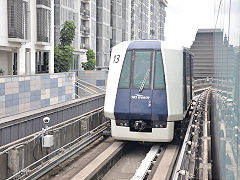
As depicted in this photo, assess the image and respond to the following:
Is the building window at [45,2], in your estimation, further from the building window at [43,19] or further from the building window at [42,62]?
the building window at [42,62]

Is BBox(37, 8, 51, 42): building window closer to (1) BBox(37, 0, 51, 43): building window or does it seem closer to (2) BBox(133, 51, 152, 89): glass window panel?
(1) BBox(37, 0, 51, 43): building window

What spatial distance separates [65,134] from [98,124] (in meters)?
3.44

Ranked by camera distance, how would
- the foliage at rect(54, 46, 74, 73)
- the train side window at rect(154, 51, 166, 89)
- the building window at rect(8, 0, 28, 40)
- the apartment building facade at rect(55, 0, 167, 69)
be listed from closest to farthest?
the train side window at rect(154, 51, 166, 89) < the building window at rect(8, 0, 28, 40) < the foliage at rect(54, 46, 74, 73) < the apartment building facade at rect(55, 0, 167, 69)

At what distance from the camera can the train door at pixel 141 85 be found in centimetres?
1066

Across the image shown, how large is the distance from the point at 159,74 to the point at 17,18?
1425cm

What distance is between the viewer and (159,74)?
36.1 feet

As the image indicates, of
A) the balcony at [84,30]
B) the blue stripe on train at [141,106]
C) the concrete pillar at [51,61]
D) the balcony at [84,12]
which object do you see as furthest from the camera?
the balcony at [84,30]

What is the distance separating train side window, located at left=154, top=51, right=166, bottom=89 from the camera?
10.9 metres

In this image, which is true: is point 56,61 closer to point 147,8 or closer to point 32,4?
point 32,4

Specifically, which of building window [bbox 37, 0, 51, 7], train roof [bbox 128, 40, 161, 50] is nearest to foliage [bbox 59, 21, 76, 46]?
building window [bbox 37, 0, 51, 7]

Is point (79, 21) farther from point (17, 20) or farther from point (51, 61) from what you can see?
point (17, 20)

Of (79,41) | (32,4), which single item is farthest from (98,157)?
(79,41)

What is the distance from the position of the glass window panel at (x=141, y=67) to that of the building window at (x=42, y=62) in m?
18.3

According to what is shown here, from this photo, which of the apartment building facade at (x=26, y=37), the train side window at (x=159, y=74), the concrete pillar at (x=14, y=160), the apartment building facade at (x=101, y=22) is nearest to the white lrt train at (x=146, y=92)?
the train side window at (x=159, y=74)
